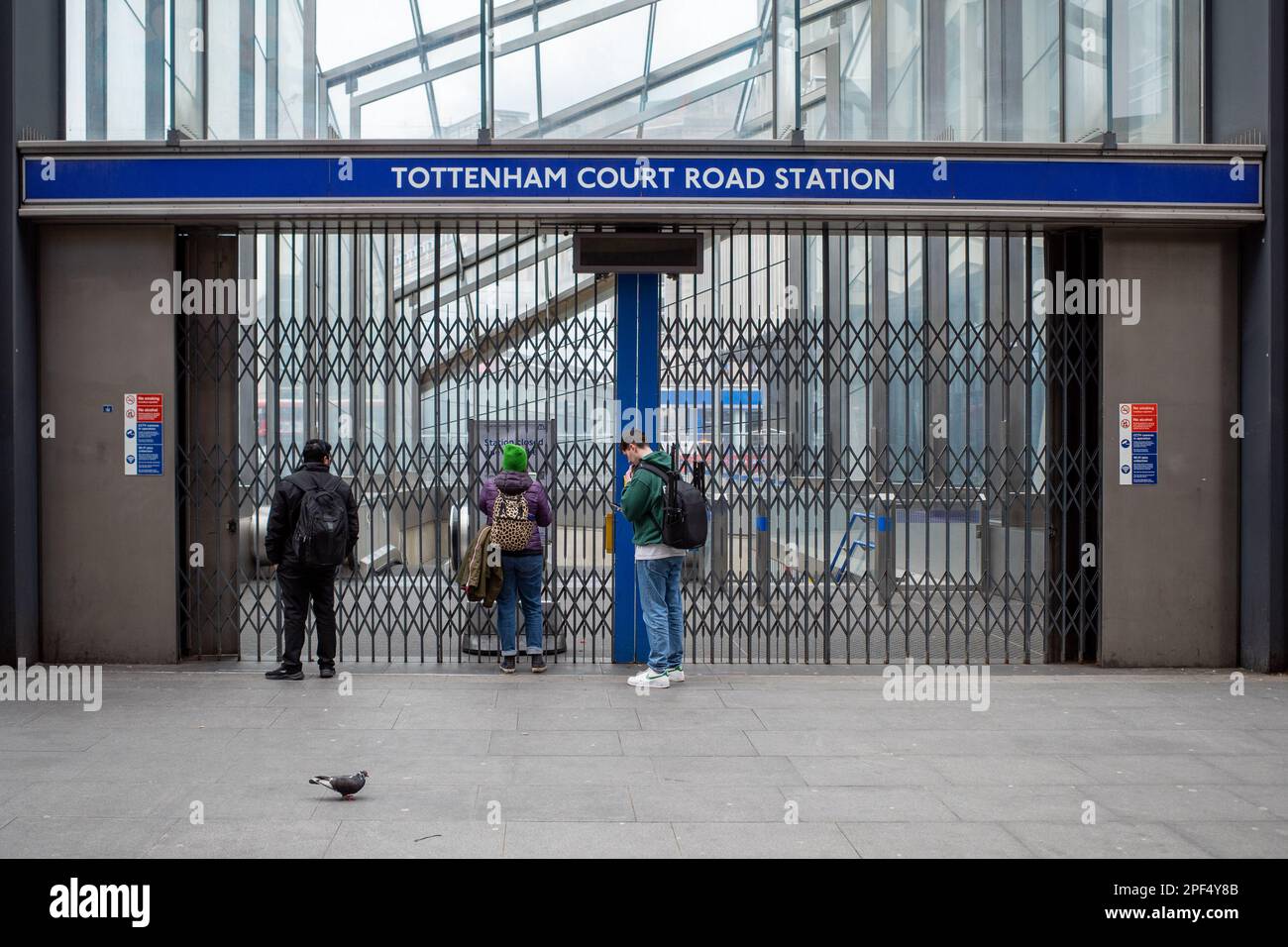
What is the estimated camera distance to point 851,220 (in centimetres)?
956

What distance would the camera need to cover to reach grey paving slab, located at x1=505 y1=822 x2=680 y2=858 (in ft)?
17.3

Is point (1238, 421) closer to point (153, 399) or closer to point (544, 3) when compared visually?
point (544, 3)

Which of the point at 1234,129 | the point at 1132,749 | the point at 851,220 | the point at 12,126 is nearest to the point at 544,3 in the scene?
the point at 851,220

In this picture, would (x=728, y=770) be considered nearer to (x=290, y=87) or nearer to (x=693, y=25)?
(x=693, y=25)

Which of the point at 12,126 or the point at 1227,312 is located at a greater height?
the point at 12,126

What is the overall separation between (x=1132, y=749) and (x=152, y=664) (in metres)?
7.07

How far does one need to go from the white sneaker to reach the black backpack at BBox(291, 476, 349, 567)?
2.37 metres

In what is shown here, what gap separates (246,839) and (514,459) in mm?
4369

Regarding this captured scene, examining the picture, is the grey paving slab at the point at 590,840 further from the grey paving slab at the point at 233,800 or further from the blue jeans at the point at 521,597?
the blue jeans at the point at 521,597

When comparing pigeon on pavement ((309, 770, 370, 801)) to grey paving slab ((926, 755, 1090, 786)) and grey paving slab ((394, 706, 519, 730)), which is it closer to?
grey paving slab ((394, 706, 519, 730))

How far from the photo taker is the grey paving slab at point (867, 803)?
584 centimetres

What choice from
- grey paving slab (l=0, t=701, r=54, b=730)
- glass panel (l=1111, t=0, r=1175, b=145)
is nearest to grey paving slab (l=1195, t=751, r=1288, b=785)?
glass panel (l=1111, t=0, r=1175, b=145)

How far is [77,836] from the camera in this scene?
543cm

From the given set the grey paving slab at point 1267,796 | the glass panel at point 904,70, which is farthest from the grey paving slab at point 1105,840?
the glass panel at point 904,70
